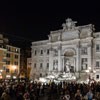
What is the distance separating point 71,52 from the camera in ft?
188

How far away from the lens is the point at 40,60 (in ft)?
208

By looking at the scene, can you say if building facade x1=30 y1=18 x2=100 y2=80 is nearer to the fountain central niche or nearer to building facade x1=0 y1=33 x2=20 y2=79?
the fountain central niche

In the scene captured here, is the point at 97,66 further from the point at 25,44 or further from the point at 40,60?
the point at 25,44

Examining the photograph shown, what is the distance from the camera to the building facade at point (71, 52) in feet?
173

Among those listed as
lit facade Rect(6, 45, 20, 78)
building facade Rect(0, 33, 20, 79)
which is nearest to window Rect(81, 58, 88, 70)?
building facade Rect(0, 33, 20, 79)

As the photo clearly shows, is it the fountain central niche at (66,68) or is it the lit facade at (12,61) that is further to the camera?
the lit facade at (12,61)

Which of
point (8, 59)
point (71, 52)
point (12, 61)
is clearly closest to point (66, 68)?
point (71, 52)

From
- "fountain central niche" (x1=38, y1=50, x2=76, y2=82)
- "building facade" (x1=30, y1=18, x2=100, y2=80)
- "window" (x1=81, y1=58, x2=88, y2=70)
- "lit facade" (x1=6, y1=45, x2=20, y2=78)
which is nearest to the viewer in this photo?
"building facade" (x1=30, y1=18, x2=100, y2=80)

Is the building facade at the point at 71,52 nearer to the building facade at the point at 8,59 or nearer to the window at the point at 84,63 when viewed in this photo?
the window at the point at 84,63

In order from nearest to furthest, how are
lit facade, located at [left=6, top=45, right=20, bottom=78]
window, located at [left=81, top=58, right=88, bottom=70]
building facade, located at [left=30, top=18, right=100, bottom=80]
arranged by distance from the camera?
building facade, located at [left=30, top=18, right=100, bottom=80] < window, located at [left=81, top=58, right=88, bottom=70] < lit facade, located at [left=6, top=45, right=20, bottom=78]

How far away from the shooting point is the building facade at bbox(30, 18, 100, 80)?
5266cm

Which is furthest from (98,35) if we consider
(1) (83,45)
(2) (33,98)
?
(2) (33,98)

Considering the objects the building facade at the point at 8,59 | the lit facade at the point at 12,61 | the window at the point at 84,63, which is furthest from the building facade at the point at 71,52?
the building facade at the point at 8,59

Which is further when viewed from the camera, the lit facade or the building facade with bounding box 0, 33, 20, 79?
the lit facade
